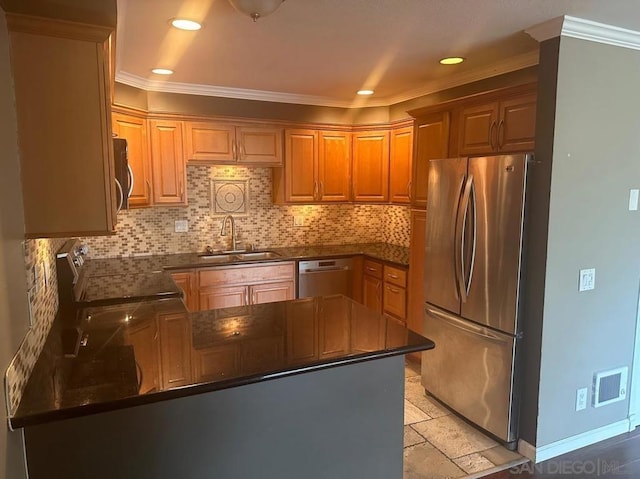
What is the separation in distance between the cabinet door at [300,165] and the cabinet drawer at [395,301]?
120cm

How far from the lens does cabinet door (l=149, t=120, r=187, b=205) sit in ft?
12.5

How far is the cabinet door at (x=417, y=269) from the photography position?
3617 mm

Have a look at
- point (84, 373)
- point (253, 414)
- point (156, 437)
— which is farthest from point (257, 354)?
point (84, 373)

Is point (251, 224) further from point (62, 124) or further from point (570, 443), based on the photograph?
point (570, 443)

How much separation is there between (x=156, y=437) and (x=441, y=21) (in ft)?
7.49

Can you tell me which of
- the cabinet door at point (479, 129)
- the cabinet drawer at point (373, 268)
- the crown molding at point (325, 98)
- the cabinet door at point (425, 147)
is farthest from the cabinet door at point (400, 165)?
the cabinet door at point (479, 129)

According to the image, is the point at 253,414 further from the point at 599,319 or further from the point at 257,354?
the point at 599,319

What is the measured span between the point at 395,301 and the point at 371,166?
1.42 meters

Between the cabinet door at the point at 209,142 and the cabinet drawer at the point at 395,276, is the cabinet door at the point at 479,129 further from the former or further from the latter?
the cabinet door at the point at 209,142

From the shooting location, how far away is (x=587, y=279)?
2586 millimetres

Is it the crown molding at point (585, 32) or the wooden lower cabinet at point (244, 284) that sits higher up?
the crown molding at point (585, 32)

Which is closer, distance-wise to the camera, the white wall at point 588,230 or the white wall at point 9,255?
the white wall at point 9,255

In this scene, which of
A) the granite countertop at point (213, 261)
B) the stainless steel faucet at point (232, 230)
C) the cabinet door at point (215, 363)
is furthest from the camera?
the stainless steel faucet at point (232, 230)

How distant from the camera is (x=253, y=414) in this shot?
1666 mm
